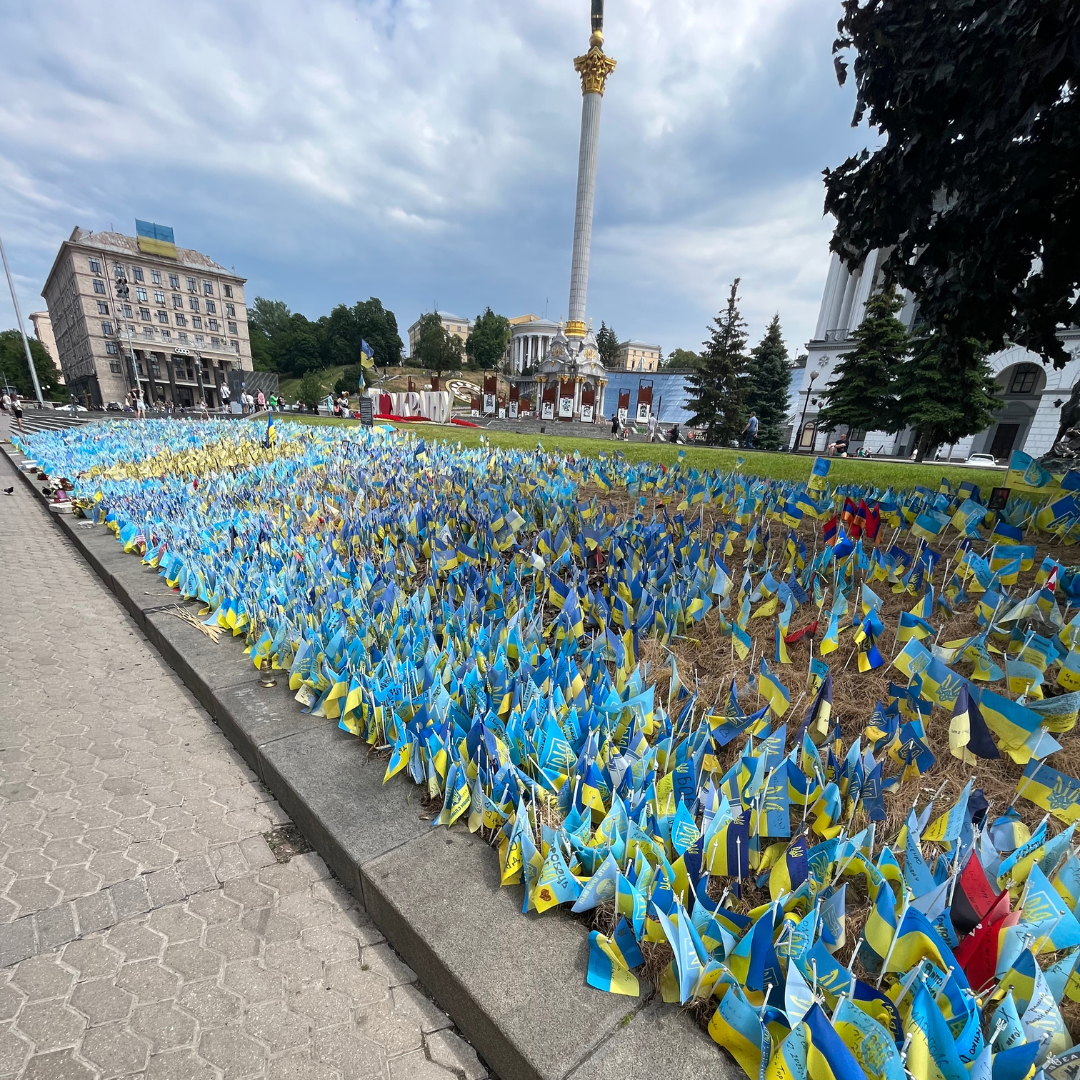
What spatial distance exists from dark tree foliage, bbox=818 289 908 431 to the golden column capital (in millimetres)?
32359

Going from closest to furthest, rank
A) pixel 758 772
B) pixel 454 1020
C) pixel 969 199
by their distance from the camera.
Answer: pixel 454 1020
pixel 758 772
pixel 969 199

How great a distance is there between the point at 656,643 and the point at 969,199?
412cm

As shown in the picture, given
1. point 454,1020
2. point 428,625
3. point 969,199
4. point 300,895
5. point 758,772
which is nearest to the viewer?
point 454,1020

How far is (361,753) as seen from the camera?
2.53 meters

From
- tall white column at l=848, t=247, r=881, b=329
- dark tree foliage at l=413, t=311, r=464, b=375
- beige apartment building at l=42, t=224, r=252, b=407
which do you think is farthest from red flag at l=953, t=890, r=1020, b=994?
dark tree foliage at l=413, t=311, r=464, b=375

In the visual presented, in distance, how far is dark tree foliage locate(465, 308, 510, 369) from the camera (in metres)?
97.1

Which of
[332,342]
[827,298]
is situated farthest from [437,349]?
[827,298]

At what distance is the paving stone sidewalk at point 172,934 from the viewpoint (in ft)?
5.21

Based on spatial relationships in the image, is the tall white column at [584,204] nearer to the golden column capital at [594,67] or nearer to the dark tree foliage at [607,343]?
the golden column capital at [594,67]

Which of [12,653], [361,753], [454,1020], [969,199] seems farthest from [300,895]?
[969,199]

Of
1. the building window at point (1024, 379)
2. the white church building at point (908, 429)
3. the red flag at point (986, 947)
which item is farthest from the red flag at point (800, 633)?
the building window at point (1024, 379)

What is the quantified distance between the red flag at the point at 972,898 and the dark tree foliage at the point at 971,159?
3.96 metres

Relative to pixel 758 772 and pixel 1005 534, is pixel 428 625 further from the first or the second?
pixel 1005 534

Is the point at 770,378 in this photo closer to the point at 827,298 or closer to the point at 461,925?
the point at 827,298
